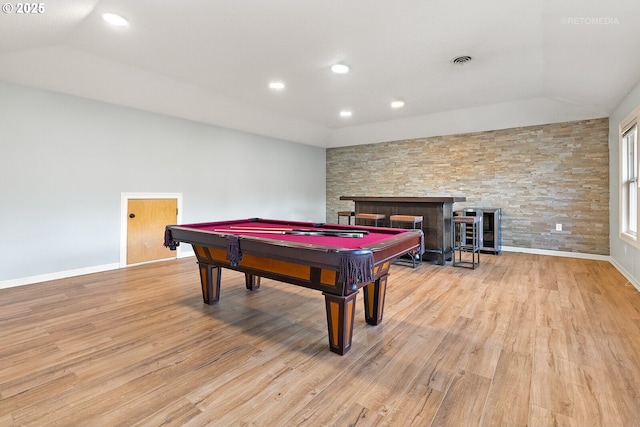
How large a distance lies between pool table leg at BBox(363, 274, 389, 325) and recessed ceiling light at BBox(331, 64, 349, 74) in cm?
245

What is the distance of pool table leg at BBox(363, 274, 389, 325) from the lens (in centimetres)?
252

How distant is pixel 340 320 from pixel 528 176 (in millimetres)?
5209

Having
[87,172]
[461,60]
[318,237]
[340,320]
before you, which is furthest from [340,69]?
[87,172]

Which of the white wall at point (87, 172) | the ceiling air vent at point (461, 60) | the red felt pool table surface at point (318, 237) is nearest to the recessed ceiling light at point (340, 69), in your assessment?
the ceiling air vent at point (461, 60)

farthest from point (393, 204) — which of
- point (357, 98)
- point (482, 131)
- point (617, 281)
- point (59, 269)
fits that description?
point (59, 269)

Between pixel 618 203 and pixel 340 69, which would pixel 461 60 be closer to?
pixel 340 69

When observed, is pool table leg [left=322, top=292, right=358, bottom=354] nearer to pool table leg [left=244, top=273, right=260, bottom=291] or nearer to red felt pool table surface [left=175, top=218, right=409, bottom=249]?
red felt pool table surface [left=175, top=218, right=409, bottom=249]

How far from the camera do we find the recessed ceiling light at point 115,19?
8.36 feet

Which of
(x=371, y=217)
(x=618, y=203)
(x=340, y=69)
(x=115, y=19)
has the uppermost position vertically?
(x=340, y=69)

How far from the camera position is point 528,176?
218 inches

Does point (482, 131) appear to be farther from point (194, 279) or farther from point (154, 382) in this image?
point (154, 382)

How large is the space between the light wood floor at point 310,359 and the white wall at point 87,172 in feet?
2.25

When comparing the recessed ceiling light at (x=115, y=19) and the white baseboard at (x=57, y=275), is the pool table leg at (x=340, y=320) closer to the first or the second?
the recessed ceiling light at (x=115, y=19)

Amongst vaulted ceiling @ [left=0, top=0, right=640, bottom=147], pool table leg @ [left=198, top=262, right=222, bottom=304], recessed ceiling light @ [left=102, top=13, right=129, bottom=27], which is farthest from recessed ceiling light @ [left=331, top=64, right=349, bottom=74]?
pool table leg @ [left=198, top=262, right=222, bottom=304]
